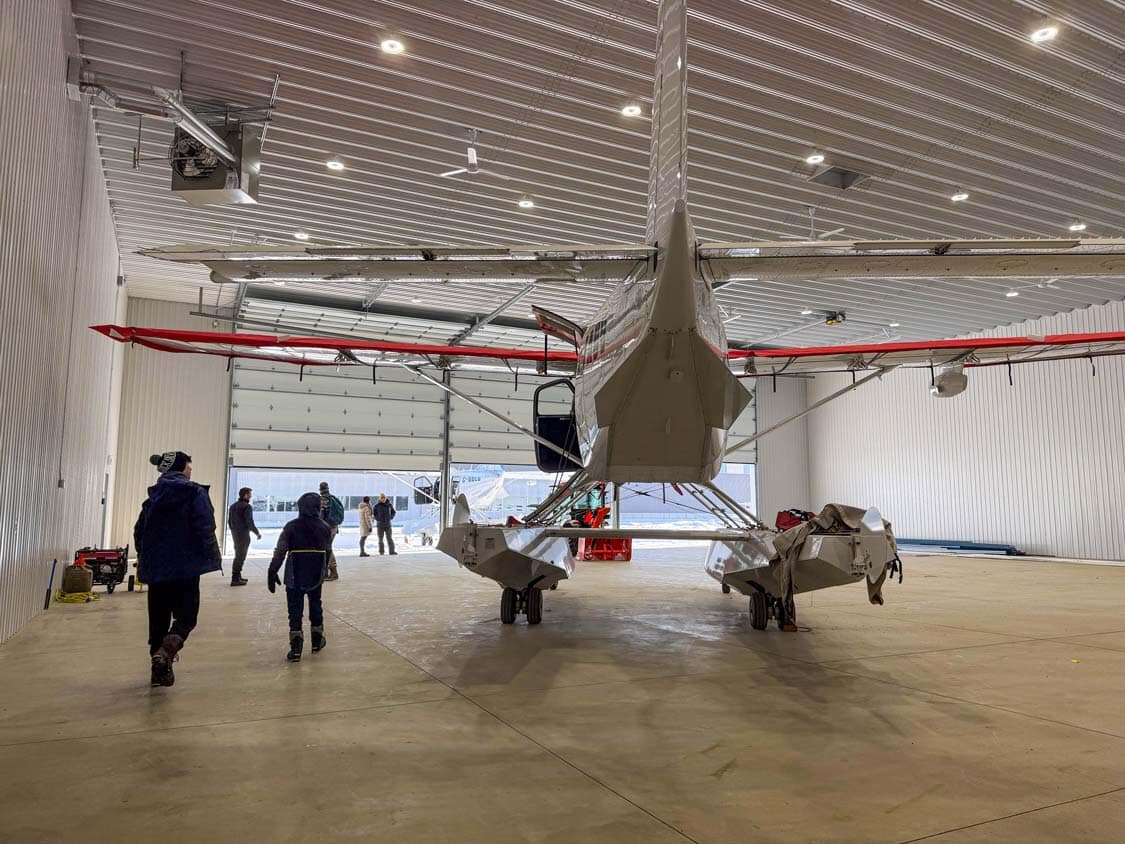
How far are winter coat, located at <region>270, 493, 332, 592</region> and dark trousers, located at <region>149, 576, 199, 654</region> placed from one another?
0.81 m

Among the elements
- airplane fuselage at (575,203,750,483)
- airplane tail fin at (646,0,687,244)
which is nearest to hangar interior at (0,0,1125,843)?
airplane fuselage at (575,203,750,483)

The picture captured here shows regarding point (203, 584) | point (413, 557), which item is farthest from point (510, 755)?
point (413, 557)

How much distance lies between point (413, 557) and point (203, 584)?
6045 millimetres

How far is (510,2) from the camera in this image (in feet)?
22.6

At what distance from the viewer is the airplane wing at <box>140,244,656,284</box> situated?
12.8 ft

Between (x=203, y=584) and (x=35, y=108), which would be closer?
(x=35, y=108)

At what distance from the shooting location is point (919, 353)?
24.9 feet

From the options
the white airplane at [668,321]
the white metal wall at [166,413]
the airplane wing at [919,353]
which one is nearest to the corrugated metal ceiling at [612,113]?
the airplane wing at [919,353]

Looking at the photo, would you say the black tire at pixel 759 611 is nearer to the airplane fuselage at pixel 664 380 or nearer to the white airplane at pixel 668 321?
the white airplane at pixel 668 321

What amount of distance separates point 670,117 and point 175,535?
14.1 feet

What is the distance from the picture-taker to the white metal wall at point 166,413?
16.4 metres

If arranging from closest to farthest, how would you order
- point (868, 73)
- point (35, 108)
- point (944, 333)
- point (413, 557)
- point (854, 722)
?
point (854, 722) → point (35, 108) → point (868, 73) → point (413, 557) → point (944, 333)

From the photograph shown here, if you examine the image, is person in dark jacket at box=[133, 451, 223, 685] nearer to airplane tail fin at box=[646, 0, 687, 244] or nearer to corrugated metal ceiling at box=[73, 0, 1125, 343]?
airplane tail fin at box=[646, 0, 687, 244]

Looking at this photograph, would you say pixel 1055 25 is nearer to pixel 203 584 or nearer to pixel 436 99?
pixel 436 99
